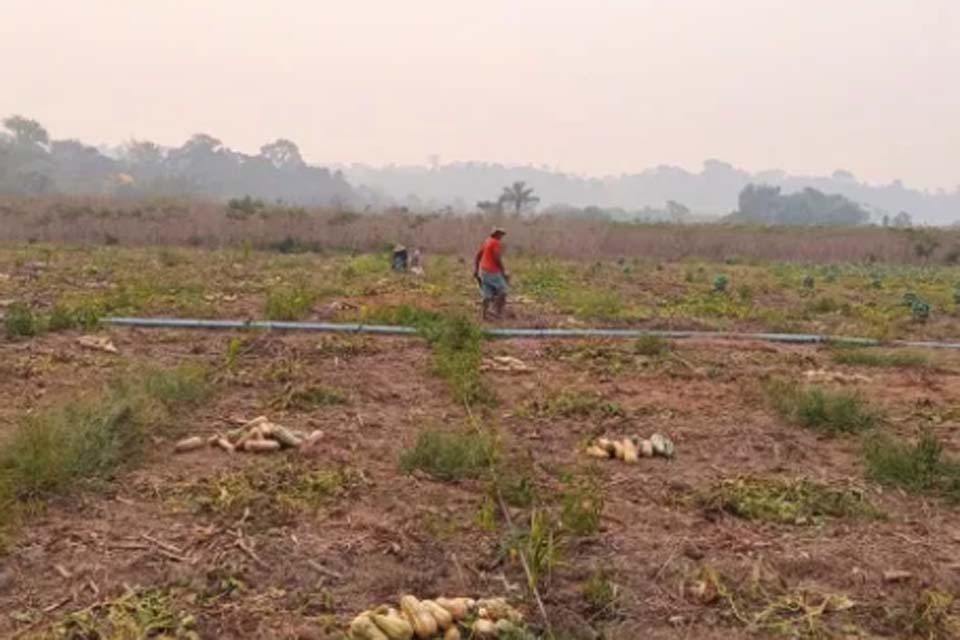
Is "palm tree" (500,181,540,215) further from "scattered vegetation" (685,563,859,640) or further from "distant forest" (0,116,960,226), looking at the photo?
"scattered vegetation" (685,563,859,640)

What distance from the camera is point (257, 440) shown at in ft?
18.9

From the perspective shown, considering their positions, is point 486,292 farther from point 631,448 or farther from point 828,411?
point 631,448

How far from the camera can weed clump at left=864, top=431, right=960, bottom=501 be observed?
5531 mm

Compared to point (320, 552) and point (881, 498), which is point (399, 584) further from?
point (881, 498)

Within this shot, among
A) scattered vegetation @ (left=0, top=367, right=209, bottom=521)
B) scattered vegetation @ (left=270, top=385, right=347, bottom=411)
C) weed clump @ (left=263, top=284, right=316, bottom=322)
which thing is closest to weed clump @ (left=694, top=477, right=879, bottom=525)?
scattered vegetation @ (left=270, top=385, right=347, bottom=411)

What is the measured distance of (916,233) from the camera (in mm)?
30062

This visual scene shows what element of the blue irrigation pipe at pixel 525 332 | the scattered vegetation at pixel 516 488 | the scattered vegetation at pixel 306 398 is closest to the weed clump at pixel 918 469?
the scattered vegetation at pixel 516 488

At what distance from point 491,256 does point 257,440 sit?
5.87 meters

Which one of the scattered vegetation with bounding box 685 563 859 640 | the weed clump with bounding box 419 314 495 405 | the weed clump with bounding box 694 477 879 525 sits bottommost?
the scattered vegetation with bounding box 685 563 859 640

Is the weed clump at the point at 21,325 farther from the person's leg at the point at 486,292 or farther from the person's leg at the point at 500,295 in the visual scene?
the person's leg at the point at 500,295

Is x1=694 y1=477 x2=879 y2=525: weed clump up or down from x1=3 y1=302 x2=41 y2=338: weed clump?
down

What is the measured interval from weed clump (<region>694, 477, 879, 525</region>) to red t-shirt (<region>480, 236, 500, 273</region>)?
6051 mm

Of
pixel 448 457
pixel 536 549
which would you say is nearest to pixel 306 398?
pixel 448 457

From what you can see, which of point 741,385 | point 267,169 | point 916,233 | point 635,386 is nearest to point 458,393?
point 635,386
